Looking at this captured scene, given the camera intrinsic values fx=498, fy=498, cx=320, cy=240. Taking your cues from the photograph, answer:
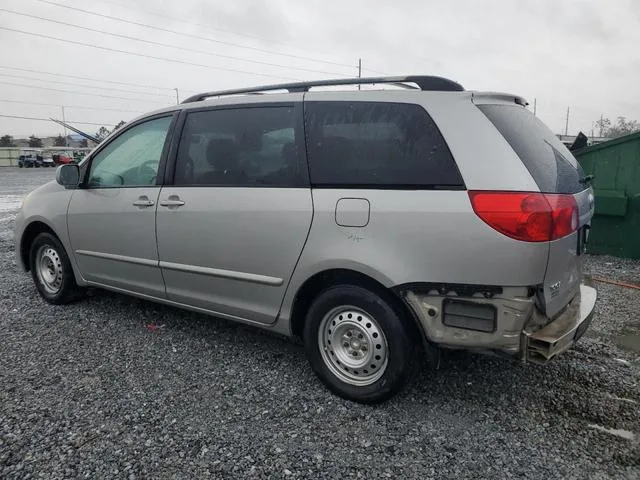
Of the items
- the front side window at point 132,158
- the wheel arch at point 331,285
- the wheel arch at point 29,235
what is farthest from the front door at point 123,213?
the wheel arch at point 331,285

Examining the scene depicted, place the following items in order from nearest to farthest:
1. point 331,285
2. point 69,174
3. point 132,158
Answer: point 331,285 → point 132,158 → point 69,174

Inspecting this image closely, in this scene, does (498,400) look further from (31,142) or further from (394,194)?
Answer: (31,142)

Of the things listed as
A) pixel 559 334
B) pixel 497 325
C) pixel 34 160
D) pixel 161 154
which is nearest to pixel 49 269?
pixel 161 154

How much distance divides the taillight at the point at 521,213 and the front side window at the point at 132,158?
2477 mm

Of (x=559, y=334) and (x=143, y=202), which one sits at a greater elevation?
(x=143, y=202)

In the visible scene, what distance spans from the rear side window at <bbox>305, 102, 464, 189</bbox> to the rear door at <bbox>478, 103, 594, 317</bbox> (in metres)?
0.35

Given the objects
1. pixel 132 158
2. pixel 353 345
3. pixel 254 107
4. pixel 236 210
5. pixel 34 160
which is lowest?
pixel 353 345

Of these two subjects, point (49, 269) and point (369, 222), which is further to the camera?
point (49, 269)

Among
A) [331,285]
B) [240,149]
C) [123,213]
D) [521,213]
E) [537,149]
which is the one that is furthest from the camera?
[123,213]

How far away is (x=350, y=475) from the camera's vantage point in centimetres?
238

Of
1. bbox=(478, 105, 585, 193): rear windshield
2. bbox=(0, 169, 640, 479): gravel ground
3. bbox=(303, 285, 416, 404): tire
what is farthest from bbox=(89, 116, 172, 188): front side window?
bbox=(478, 105, 585, 193): rear windshield

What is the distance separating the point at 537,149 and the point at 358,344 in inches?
59.2

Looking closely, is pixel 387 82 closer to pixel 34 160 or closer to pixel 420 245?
pixel 420 245

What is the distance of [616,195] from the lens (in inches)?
261
